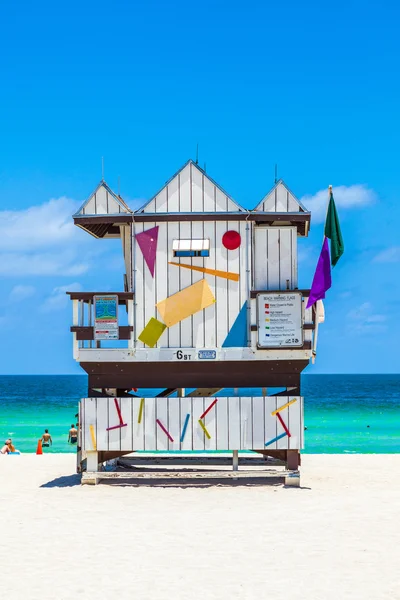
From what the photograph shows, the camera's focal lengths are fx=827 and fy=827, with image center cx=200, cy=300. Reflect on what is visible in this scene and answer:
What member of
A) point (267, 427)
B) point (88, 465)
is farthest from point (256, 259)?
point (88, 465)

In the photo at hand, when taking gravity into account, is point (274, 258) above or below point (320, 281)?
above

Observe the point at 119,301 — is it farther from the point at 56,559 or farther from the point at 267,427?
the point at 56,559

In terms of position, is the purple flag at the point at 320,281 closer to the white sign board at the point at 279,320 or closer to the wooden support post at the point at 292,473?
the white sign board at the point at 279,320

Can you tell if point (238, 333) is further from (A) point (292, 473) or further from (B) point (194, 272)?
(A) point (292, 473)

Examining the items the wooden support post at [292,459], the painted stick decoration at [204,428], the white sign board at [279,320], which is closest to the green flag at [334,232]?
the white sign board at [279,320]

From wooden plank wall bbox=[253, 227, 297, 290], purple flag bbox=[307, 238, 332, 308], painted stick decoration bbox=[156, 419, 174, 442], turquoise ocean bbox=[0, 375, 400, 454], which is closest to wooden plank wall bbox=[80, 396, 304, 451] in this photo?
painted stick decoration bbox=[156, 419, 174, 442]

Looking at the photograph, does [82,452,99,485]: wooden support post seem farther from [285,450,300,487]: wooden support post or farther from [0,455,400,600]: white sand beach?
[285,450,300,487]: wooden support post

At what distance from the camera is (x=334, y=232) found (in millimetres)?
16438

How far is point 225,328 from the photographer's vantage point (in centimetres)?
1639

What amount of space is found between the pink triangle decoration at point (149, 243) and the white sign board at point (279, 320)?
2.28 metres

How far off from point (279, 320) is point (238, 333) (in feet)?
2.83

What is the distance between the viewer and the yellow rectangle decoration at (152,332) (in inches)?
645

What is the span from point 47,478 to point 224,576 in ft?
31.5

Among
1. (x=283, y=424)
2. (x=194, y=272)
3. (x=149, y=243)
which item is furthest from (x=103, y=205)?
(x=283, y=424)
